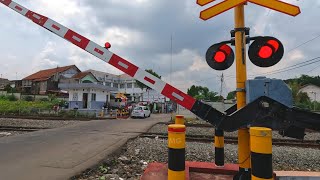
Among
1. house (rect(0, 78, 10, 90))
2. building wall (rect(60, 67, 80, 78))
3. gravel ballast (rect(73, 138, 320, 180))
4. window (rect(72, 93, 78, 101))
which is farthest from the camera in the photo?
house (rect(0, 78, 10, 90))

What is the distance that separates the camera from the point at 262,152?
7.34 ft

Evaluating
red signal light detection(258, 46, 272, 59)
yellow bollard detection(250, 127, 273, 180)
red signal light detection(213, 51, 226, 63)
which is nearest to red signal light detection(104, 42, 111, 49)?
red signal light detection(213, 51, 226, 63)

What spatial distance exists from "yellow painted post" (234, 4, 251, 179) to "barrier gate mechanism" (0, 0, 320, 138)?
0.95 ft

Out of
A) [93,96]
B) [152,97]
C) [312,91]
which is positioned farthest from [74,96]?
[312,91]

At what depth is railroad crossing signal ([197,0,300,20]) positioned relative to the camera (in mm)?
3480

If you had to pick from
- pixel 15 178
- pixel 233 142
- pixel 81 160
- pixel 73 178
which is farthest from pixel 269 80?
pixel 233 142

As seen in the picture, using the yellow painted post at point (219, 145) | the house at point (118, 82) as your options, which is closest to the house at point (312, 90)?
the house at point (118, 82)

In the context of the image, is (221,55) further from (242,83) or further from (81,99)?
(81,99)

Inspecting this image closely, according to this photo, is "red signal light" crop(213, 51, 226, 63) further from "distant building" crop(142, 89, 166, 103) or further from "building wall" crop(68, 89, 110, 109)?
"distant building" crop(142, 89, 166, 103)

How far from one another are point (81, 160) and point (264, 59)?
4.87 m

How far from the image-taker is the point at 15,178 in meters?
4.87

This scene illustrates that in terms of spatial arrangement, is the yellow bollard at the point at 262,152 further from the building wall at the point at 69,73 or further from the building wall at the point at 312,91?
the building wall at the point at 69,73

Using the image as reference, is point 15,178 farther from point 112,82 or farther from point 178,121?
point 112,82

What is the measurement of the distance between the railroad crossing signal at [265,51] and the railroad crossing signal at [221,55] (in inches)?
13.6
